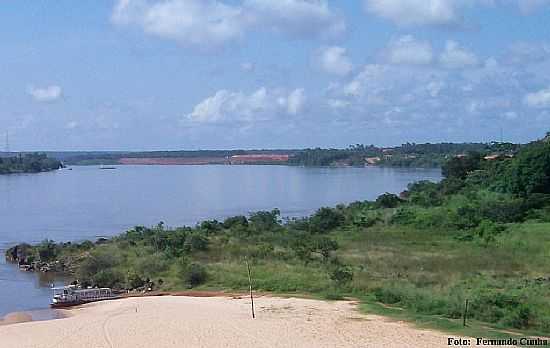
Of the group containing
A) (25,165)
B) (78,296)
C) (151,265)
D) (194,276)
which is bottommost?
(78,296)

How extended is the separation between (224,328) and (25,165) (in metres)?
127

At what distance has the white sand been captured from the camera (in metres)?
17.5

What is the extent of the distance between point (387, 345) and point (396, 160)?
13979cm

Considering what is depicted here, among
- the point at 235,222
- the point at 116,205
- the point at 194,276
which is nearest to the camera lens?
the point at 194,276

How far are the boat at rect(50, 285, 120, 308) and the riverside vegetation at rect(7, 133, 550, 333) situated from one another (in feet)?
4.76

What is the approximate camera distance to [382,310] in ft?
67.2

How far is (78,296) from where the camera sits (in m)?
26.7

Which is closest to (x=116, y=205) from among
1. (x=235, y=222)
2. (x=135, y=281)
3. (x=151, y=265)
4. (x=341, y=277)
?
(x=235, y=222)

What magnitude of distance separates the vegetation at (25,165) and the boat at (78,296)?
355 feet

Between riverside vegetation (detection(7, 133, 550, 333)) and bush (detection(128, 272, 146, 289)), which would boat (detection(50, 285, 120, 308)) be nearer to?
bush (detection(128, 272, 146, 289))

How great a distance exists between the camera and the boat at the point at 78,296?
26.3m

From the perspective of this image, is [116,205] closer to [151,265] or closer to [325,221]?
[325,221]

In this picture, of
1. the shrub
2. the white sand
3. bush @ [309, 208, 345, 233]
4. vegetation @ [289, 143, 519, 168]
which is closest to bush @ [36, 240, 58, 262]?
the shrub

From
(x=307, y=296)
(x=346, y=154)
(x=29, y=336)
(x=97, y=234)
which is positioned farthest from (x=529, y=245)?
(x=346, y=154)
